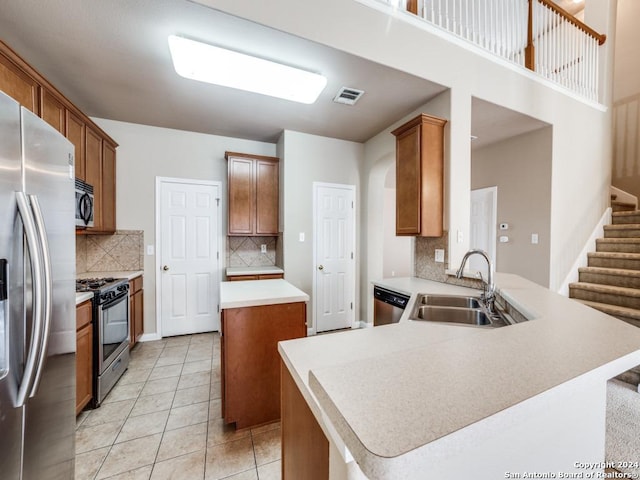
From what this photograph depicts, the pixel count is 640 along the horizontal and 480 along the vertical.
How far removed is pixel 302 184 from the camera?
3.67 m

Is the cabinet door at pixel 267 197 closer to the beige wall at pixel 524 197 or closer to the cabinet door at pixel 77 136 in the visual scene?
the cabinet door at pixel 77 136

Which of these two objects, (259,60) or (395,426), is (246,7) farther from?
(395,426)

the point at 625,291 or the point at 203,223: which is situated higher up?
the point at 203,223

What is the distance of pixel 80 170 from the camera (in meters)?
2.49

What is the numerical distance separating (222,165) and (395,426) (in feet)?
12.8

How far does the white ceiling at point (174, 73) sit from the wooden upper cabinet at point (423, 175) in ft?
1.23

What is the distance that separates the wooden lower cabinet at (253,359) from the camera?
6.02ft

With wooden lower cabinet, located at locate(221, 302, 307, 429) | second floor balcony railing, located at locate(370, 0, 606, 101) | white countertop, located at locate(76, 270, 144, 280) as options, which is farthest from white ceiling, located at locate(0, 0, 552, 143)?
wooden lower cabinet, located at locate(221, 302, 307, 429)

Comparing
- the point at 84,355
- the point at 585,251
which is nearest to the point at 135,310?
the point at 84,355

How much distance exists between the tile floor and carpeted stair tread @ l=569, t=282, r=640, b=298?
375 cm

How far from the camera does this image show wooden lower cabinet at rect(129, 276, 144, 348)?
296cm

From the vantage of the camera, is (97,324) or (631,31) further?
(631,31)

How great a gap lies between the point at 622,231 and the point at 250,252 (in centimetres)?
512

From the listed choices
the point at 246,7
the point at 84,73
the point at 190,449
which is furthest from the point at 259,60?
the point at 190,449
